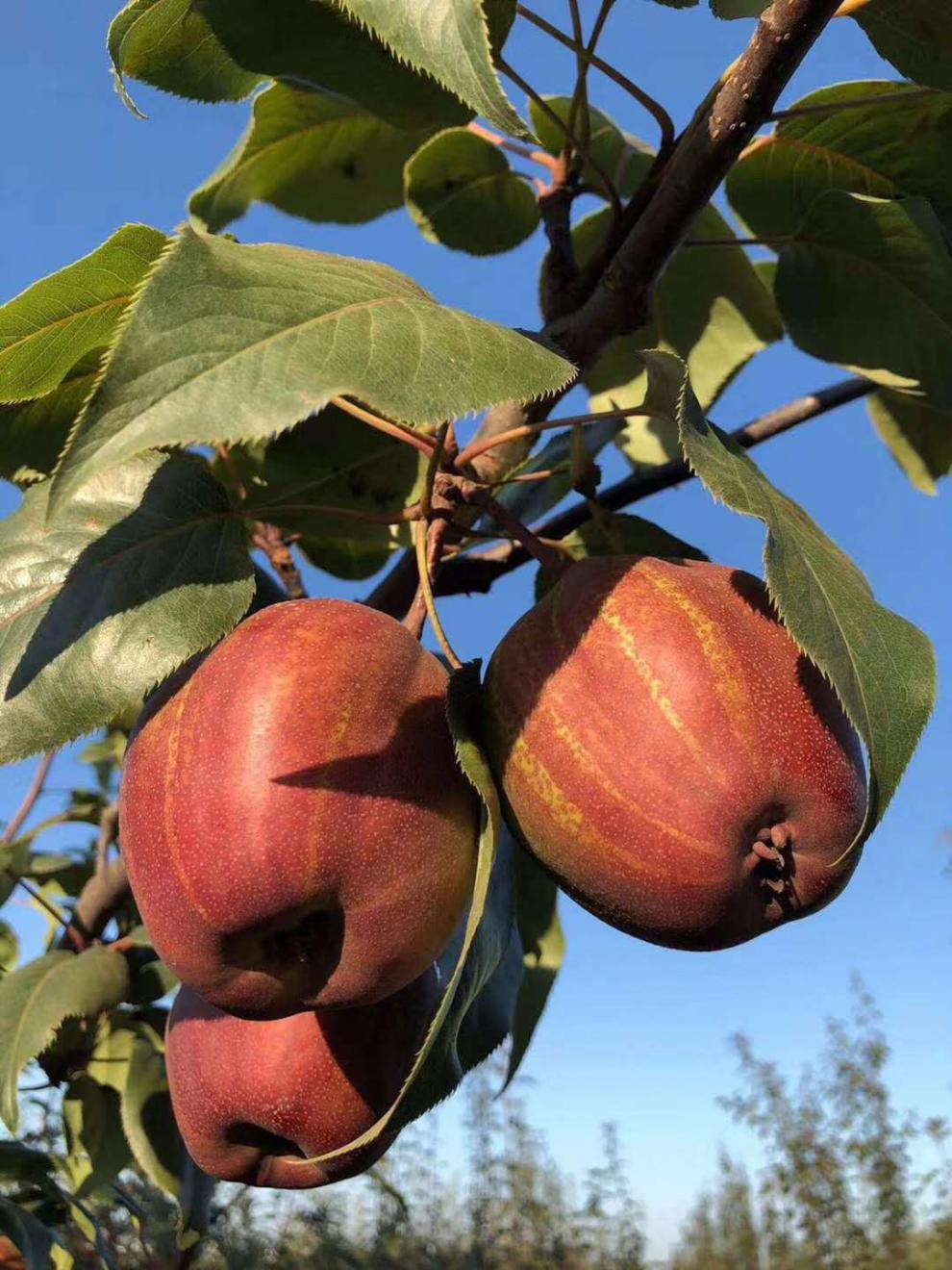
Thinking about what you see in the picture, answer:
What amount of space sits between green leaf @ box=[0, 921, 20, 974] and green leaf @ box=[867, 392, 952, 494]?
5.74 ft

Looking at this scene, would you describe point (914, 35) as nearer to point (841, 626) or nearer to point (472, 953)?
point (841, 626)

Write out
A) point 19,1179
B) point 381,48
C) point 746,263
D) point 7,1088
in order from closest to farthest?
point 381,48 < point 7,1088 < point 746,263 < point 19,1179

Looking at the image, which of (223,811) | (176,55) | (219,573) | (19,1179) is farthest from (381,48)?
(19,1179)

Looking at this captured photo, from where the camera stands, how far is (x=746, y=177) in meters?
1.34

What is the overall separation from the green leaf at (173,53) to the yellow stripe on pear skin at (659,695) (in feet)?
2.28

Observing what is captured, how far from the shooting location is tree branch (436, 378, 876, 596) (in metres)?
1.27

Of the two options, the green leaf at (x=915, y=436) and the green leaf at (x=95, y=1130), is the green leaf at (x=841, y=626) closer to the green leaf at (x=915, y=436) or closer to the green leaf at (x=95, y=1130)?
the green leaf at (x=915, y=436)

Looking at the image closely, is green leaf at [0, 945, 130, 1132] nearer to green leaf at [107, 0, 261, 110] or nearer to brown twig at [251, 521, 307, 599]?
brown twig at [251, 521, 307, 599]

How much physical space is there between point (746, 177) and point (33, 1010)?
4.14 ft

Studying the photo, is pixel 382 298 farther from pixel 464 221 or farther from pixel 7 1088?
pixel 7 1088

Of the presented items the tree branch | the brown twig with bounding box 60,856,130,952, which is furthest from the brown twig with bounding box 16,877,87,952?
the tree branch

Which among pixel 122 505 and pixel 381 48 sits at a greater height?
pixel 381 48

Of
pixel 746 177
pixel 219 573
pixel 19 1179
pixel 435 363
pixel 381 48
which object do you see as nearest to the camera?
pixel 435 363

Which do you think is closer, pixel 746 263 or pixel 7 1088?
pixel 7 1088
